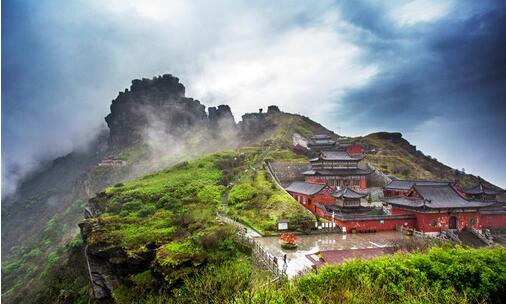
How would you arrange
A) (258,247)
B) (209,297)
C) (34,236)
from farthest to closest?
(34,236), (258,247), (209,297)

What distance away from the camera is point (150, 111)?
9644cm

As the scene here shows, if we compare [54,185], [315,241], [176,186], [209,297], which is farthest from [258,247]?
[54,185]

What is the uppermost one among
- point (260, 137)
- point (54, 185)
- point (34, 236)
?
point (260, 137)

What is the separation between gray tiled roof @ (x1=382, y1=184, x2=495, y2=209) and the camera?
26.6 meters

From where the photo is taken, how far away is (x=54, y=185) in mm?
102688

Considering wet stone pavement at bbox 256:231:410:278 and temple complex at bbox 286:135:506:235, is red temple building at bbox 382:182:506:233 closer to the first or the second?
temple complex at bbox 286:135:506:235

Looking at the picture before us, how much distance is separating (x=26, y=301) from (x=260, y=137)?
6760 cm

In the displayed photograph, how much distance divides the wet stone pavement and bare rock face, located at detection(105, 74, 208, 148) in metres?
78.2

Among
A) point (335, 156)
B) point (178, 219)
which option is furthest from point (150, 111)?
point (178, 219)

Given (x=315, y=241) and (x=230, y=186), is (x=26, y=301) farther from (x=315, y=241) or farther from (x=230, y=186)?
(x=315, y=241)

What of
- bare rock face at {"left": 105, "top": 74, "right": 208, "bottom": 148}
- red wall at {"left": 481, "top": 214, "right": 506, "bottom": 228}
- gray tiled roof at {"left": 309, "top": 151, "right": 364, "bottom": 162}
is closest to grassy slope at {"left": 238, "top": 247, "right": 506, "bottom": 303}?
red wall at {"left": 481, "top": 214, "right": 506, "bottom": 228}

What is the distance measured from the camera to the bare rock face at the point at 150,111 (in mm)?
94625

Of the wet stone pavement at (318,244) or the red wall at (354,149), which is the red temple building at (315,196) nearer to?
the wet stone pavement at (318,244)

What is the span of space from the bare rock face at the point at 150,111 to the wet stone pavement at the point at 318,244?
7819 centimetres
